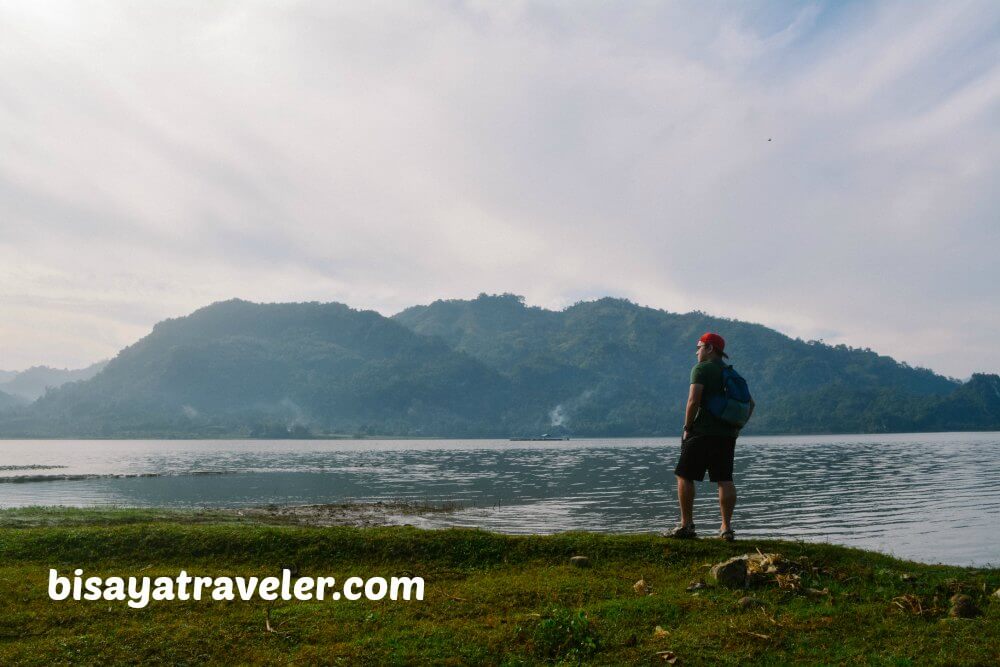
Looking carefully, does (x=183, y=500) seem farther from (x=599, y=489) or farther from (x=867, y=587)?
(x=867, y=587)

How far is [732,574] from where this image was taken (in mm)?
10281

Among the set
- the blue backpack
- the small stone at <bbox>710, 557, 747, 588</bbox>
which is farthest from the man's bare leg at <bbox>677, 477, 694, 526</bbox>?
the small stone at <bbox>710, 557, 747, 588</bbox>

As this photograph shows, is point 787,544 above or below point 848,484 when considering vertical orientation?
above

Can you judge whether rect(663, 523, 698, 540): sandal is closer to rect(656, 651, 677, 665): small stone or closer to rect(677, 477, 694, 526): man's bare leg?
rect(677, 477, 694, 526): man's bare leg

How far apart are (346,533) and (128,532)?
13.9 ft

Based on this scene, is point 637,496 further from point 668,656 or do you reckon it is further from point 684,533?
point 668,656

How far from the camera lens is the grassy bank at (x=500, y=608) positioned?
8055 millimetres

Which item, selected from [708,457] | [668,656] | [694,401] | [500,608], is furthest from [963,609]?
[500,608]

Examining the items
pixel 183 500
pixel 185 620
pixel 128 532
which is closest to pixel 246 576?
pixel 185 620

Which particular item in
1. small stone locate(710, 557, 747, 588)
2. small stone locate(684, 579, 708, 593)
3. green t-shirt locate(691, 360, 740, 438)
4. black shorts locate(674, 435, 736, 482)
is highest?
green t-shirt locate(691, 360, 740, 438)

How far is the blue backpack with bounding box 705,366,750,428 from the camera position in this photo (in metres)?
12.3

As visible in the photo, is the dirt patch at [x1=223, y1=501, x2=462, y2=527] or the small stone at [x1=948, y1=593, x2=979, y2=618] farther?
the dirt patch at [x1=223, y1=501, x2=462, y2=527]

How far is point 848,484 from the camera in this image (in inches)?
2197

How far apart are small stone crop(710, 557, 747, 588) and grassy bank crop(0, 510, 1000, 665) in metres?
0.22
